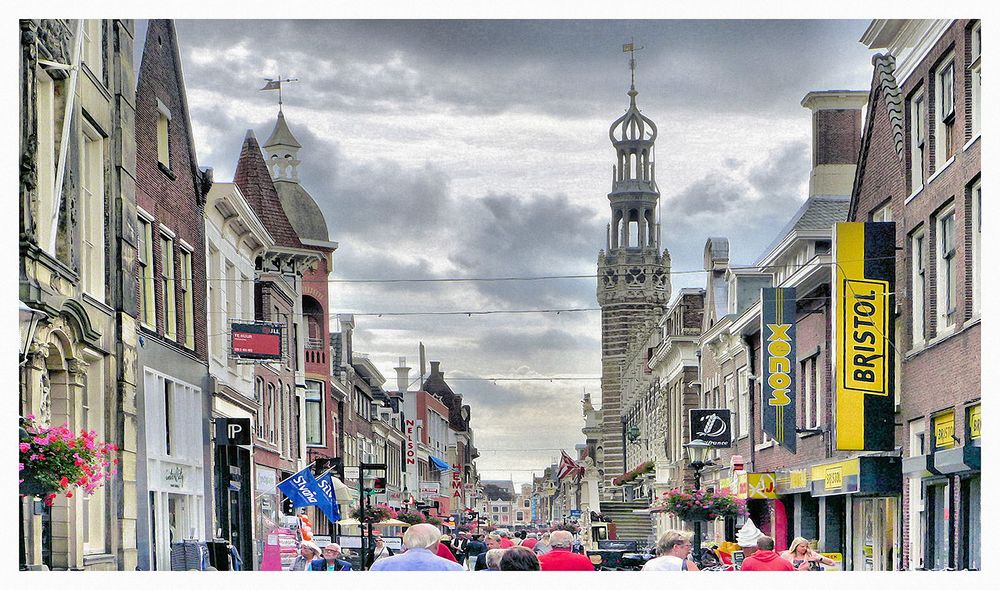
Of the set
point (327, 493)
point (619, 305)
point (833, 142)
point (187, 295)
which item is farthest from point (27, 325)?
point (619, 305)

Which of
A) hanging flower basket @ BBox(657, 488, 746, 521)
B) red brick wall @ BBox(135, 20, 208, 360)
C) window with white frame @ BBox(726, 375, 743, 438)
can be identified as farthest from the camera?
window with white frame @ BBox(726, 375, 743, 438)

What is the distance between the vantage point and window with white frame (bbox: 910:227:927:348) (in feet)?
74.3

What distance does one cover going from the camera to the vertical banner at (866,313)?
77.7 ft

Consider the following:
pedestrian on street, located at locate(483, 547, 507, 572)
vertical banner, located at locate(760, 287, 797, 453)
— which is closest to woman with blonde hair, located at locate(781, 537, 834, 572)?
pedestrian on street, located at locate(483, 547, 507, 572)

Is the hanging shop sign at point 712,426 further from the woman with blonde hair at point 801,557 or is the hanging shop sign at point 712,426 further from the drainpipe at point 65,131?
the drainpipe at point 65,131

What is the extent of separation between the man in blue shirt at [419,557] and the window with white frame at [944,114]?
1204 cm

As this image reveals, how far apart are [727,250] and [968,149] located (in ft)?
103

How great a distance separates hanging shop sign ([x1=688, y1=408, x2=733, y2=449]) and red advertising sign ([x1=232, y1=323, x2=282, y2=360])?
1277cm

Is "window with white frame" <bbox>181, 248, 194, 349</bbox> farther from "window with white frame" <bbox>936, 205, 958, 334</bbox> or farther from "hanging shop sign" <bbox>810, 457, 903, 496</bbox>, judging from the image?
"window with white frame" <bbox>936, 205, 958, 334</bbox>

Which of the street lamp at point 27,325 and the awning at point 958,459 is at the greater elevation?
the street lamp at point 27,325

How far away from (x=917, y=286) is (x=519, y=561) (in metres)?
12.8

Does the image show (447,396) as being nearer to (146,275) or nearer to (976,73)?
(146,275)

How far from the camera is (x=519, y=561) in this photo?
1201cm

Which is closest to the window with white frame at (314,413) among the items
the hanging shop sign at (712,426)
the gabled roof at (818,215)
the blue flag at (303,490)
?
the hanging shop sign at (712,426)
